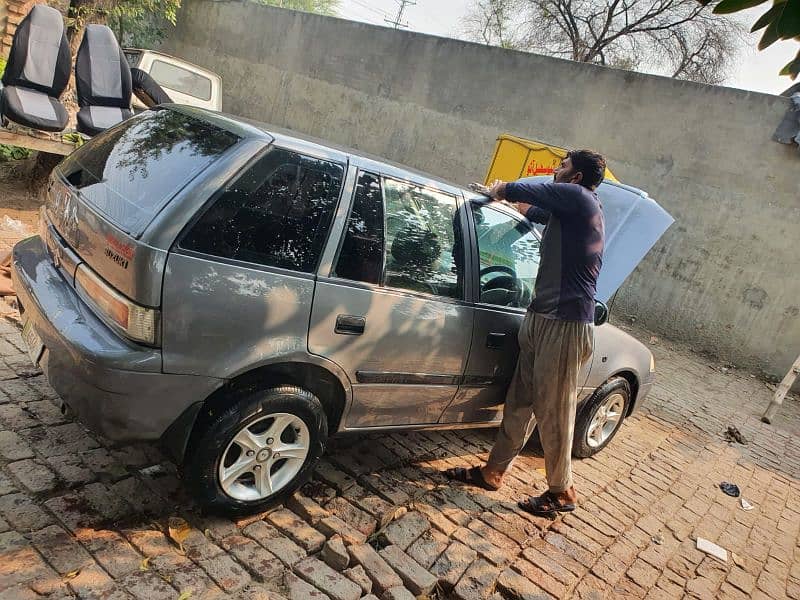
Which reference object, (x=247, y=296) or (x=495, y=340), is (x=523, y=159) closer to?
(x=495, y=340)

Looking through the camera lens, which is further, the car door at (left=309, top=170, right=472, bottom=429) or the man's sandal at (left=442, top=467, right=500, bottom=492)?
the man's sandal at (left=442, top=467, right=500, bottom=492)

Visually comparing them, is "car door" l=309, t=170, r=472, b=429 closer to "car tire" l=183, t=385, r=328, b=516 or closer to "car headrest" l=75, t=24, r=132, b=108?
"car tire" l=183, t=385, r=328, b=516

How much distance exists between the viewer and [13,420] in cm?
288

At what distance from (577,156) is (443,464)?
2.10 m

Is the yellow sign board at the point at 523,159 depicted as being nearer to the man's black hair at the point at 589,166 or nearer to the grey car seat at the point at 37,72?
the man's black hair at the point at 589,166

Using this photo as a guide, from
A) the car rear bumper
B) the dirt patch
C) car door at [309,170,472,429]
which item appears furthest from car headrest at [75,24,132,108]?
car door at [309,170,472,429]

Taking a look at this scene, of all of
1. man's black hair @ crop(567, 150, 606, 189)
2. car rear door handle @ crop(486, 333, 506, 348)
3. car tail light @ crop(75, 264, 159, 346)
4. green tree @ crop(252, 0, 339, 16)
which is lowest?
car rear door handle @ crop(486, 333, 506, 348)

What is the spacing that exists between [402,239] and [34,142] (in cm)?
484

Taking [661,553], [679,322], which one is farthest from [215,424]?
[679,322]

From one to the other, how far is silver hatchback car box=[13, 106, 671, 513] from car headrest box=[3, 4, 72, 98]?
3.49 metres

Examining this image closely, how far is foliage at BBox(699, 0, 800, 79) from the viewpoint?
60.3 inches

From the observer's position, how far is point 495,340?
10.8 feet

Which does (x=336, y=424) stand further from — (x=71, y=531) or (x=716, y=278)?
(x=716, y=278)

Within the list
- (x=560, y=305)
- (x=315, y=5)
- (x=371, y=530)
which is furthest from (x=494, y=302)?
(x=315, y=5)
